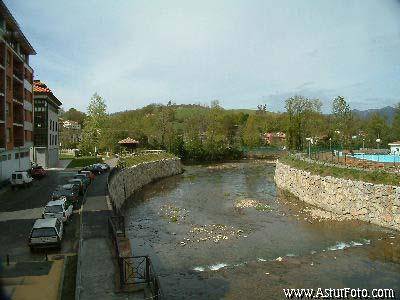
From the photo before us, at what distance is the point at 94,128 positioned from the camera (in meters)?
88.8

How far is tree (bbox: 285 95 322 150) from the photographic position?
9212 cm

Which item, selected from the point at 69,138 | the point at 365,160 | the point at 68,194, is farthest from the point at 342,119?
the point at 69,138

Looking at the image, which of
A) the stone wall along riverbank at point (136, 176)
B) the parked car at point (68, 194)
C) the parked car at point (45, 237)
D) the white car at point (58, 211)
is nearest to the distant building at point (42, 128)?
the stone wall along riverbank at point (136, 176)

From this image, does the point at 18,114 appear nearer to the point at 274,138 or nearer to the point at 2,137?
the point at 2,137

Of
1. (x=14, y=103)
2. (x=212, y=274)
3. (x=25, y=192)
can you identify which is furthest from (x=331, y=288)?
(x=14, y=103)

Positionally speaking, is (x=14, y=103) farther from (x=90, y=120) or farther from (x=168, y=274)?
(x=90, y=120)

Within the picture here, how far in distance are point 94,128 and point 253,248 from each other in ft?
228

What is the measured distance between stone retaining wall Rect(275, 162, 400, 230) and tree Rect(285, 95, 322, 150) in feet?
153

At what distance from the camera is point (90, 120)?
9088 centimetres

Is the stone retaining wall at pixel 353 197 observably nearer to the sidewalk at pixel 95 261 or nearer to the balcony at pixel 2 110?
the sidewalk at pixel 95 261

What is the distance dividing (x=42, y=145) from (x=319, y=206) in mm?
41002

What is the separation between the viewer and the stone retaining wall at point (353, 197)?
30.4 m

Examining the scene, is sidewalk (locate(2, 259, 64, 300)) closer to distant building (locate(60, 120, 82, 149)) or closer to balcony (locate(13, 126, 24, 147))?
balcony (locate(13, 126, 24, 147))

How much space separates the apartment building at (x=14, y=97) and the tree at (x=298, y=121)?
2254 inches
